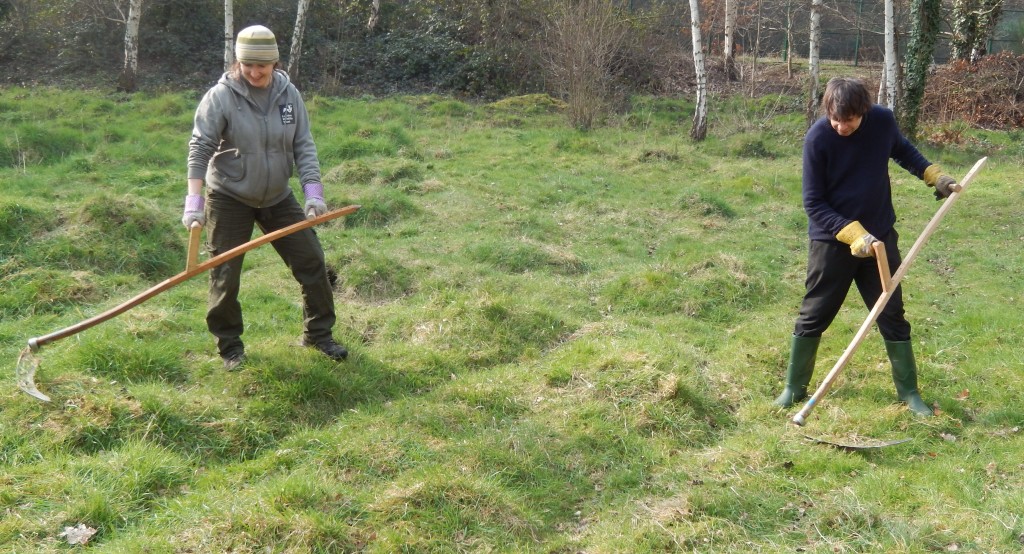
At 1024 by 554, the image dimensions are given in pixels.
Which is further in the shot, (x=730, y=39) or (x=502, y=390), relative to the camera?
(x=730, y=39)

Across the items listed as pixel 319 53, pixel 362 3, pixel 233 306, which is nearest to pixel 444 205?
pixel 233 306

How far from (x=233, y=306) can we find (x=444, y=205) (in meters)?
5.20

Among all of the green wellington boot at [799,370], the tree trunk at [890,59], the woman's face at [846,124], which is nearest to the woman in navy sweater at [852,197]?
the woman's face at [846,124]

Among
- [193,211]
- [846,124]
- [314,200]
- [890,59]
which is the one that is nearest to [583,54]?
[890,59]

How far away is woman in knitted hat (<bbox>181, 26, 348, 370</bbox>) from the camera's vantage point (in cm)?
500

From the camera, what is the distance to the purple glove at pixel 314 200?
5223 millimetres

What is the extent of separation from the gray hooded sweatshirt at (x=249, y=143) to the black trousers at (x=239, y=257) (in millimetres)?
104

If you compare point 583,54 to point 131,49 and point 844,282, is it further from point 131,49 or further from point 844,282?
point 844,282

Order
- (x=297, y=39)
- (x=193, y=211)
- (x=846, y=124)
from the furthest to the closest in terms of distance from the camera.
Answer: (x=297, y=39)
(x=193, y=211)
(x=846, y=124)

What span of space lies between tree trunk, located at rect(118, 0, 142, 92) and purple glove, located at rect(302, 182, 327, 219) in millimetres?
13994

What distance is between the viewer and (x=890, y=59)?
1441 cm

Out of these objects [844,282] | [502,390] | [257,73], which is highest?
[257,73]

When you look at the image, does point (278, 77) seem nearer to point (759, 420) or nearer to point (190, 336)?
point (190, 336)

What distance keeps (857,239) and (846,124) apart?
25.5 inches
